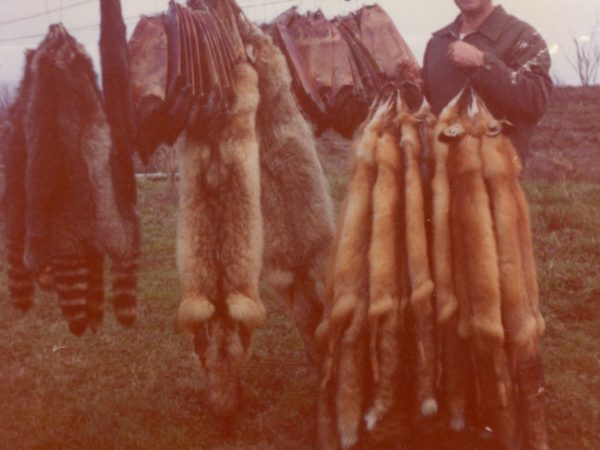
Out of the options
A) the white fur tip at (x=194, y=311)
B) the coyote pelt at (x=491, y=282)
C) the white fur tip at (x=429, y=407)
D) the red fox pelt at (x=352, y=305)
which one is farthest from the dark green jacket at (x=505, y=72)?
the white fur tip at (x=194, y=311)

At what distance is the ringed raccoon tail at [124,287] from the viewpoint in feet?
6.31

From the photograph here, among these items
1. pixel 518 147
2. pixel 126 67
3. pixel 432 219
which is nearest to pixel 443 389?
pixel 432 219

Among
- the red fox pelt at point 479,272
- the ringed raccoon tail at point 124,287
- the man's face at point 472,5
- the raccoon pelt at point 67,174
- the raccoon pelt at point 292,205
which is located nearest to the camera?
the red fox pelt at point 479,272

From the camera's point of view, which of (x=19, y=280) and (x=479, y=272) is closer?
(x=479, y=272)

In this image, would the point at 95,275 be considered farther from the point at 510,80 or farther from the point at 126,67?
the point at 510,80

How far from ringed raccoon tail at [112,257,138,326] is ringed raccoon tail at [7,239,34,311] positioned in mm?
299

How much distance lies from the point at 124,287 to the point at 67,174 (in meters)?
0.35

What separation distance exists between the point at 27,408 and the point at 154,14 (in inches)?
64.5

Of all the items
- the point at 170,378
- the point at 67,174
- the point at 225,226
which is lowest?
the point at 170,378

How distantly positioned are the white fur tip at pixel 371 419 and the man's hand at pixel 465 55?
1.00 meters

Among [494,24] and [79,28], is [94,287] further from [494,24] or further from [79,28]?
[494,24]

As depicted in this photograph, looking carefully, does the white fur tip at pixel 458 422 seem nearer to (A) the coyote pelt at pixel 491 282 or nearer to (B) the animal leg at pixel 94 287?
(A) the coyote pelt at pixel 491 282

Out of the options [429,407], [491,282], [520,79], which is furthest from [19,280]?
[520,79]

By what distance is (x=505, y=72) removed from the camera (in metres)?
1.90
